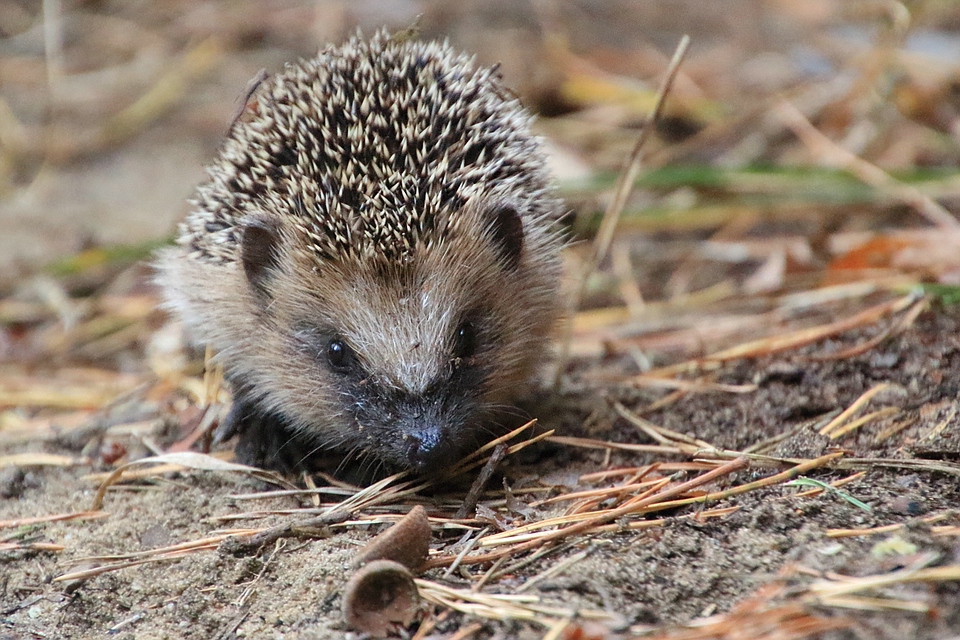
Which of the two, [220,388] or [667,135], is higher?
[667,135]

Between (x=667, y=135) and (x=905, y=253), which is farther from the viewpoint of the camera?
(x=667, y=135)

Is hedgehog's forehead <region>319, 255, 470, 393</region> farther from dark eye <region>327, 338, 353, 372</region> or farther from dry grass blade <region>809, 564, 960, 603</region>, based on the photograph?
dry grass blade <region>809, 564, 960, 603</region>

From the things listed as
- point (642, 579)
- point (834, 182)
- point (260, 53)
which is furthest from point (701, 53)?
point (642, 579)

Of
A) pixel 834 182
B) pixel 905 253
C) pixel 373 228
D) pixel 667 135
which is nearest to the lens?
pixel 373 228

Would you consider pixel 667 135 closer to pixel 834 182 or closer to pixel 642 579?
pixel 834 182

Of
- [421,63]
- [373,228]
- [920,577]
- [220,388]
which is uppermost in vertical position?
[421,63]

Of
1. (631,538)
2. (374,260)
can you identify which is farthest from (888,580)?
(374,260)

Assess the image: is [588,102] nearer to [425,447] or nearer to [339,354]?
[339,354]

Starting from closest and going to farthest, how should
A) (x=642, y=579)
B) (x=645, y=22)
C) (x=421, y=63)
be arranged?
(x=642, y=579), (x=421, y=63), (x=645, y=22)
